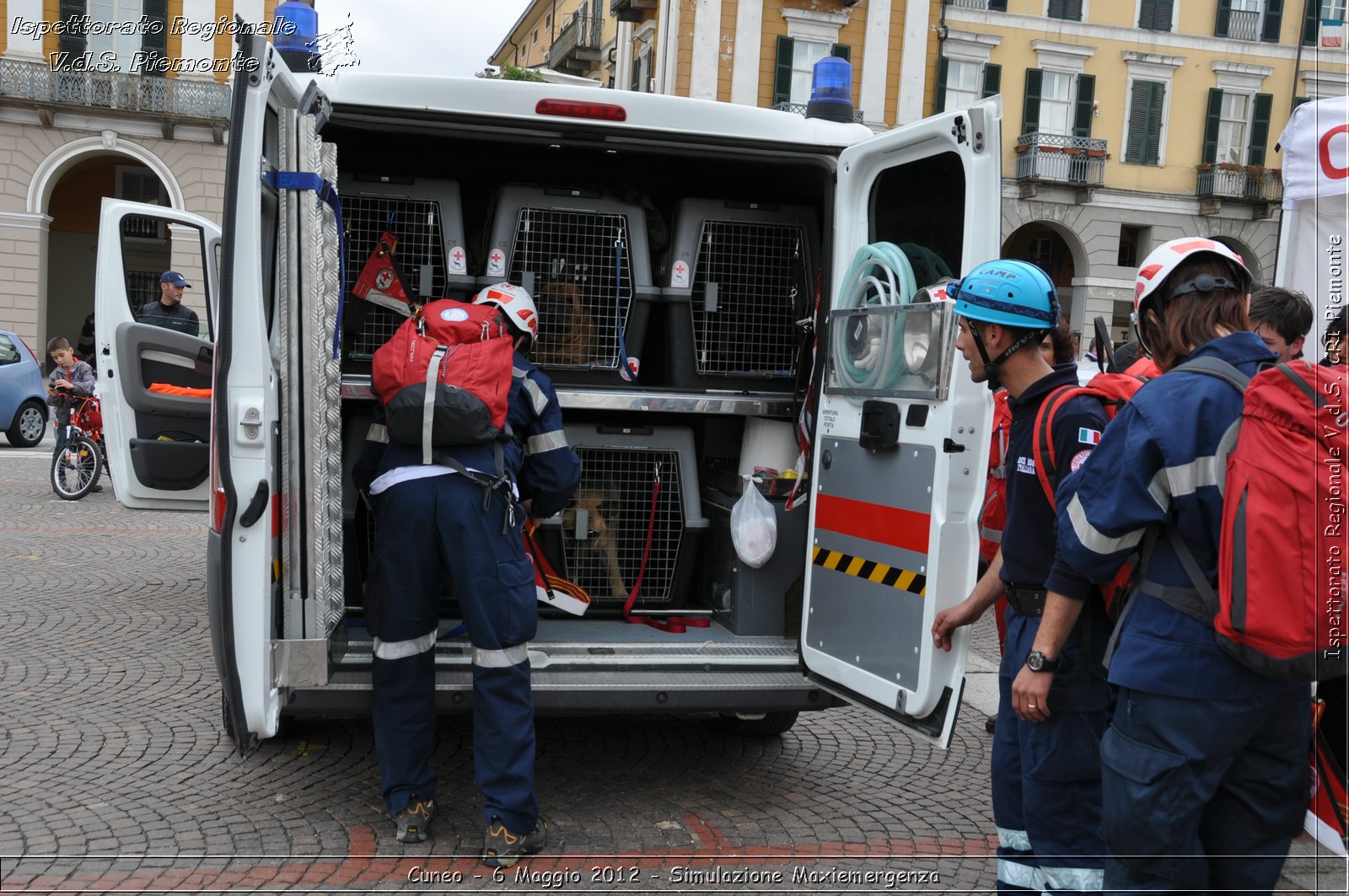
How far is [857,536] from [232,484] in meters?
2.07

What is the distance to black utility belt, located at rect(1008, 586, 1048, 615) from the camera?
9.99ft

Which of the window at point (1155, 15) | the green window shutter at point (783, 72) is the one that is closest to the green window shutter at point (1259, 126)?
the window at point (1155, 15)

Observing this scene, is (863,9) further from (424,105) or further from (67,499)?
(424,105)

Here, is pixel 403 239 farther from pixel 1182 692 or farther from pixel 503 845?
pixel 1182 692

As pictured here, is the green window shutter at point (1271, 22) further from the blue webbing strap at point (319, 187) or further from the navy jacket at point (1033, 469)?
the blue webbing strap at point (319, 187)

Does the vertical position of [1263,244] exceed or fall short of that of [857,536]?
it exceeds it

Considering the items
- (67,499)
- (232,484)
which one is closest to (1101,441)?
(232,484)

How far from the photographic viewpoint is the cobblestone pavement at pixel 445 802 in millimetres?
3773

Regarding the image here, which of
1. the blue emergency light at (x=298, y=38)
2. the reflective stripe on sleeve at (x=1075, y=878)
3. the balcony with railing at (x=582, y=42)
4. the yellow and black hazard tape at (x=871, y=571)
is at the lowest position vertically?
the reflective stripe on sleeve at (x=1075, y=878)

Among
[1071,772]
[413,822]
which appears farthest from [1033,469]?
[413,822]

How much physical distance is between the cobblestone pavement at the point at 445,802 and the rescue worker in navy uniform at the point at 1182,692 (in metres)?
1.47

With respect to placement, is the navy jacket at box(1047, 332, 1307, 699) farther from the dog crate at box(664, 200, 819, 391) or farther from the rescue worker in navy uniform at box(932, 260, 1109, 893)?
the dog crate at box(664, 200, 819, 391)

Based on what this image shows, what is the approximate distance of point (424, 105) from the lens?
4.12m

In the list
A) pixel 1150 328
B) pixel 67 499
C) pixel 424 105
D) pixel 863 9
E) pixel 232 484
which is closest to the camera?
pixel 1150 328
